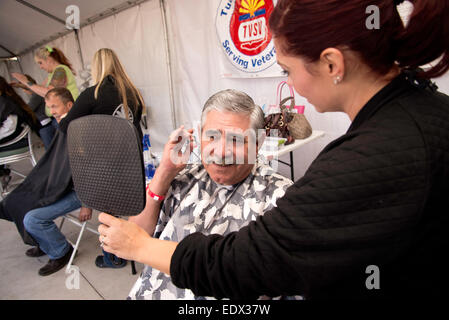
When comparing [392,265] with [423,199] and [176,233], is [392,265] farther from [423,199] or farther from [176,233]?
[176,233]

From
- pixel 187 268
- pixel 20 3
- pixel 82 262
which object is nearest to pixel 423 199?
pixel 187 268

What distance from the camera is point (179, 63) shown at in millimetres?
3043

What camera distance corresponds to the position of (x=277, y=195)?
0.88 m

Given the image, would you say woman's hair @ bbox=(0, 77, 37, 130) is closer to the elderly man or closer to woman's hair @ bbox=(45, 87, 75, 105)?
woman's hair @ bbox=(45, 87, 75, 105)

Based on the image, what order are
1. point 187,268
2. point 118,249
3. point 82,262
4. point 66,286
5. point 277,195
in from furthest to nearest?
1. point 82,262
2. point 66,286
3. point 277,195
4. point 118,249
5. point 187,268

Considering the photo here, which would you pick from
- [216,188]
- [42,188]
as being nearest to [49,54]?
[42,188]

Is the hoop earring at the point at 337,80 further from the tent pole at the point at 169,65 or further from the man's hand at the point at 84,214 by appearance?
the tent pole at the point at 169,65

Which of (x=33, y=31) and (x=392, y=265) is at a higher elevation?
(x=33, y=31)

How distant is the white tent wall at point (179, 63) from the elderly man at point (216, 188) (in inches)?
55.8

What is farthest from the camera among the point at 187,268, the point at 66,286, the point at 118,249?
the point at 66,286

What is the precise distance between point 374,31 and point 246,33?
2.04m

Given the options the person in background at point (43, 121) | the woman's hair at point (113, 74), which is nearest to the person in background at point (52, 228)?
the woman's hair at point (113, 74)

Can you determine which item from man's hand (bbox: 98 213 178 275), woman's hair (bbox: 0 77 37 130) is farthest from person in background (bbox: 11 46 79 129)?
man's hand (bbox: 98 213 178 275)
